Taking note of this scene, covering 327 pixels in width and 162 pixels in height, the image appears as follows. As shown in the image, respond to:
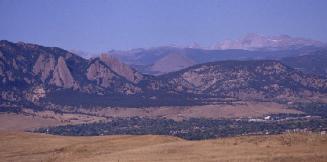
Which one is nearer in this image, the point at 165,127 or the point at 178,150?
the point at 178,150

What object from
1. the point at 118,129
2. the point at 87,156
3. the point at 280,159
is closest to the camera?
the point at 280,159

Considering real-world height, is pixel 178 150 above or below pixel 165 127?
above

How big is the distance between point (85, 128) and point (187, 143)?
387 ft

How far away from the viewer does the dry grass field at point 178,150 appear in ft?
186

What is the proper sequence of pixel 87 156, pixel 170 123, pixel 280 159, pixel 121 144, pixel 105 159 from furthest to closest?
pixel 170 123, pixel 121 144, pixel 87 156, pixel 105 159, pixel 280 159

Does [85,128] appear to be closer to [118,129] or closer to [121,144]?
[118,129]

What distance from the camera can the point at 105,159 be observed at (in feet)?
196

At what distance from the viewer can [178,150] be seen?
209ft

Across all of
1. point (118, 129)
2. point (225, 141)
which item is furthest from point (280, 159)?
point (118, 129)

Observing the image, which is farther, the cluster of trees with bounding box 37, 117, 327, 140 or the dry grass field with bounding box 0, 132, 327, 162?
the cluster of trees with bounding box 37, 117, 327, 140

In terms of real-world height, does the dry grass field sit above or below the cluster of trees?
above

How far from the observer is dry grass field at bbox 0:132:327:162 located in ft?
186

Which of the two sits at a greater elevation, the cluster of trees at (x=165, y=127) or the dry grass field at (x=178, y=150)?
the dry grass field at (x=178, y=150)

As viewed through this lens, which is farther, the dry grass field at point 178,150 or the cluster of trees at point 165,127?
the cluster of trees at point 165,127
